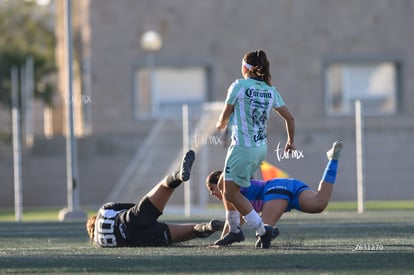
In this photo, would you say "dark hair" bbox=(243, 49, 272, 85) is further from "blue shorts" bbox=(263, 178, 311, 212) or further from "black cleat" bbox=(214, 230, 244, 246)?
"black cleat" bbox=(214, 230, 244, 246)

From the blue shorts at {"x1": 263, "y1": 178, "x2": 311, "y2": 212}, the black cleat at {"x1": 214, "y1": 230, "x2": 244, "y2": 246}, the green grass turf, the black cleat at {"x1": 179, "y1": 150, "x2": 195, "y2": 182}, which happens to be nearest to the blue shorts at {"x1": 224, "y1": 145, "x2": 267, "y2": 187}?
the black cleat at {"x1": 179, "y1": 150, "x2": 195, "y2": 182}

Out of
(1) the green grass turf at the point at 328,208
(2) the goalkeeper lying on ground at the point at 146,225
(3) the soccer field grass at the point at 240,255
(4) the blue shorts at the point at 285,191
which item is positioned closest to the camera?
(3) the soccer field grass at the point at 240,255

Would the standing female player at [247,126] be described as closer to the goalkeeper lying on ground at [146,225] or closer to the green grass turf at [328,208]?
the goalkeeper lying on ground at [146,225]

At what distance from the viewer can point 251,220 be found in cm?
1005

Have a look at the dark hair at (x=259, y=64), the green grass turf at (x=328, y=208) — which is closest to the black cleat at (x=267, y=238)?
the dark hair at (x=259, y=64)

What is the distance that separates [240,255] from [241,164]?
2.80ft

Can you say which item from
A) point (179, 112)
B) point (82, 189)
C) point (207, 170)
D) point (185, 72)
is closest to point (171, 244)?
point (207, 170)

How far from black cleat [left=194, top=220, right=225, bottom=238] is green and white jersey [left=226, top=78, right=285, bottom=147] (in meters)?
0.91

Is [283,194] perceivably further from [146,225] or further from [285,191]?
[146,225]

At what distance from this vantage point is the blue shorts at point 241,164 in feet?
32.8

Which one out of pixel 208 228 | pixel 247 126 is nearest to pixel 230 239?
pixel 208 228

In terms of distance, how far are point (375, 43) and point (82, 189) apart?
9.53 m

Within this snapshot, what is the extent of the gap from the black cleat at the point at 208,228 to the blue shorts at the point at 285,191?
0.48m

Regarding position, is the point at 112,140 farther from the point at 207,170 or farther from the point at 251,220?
the point at 251,220
